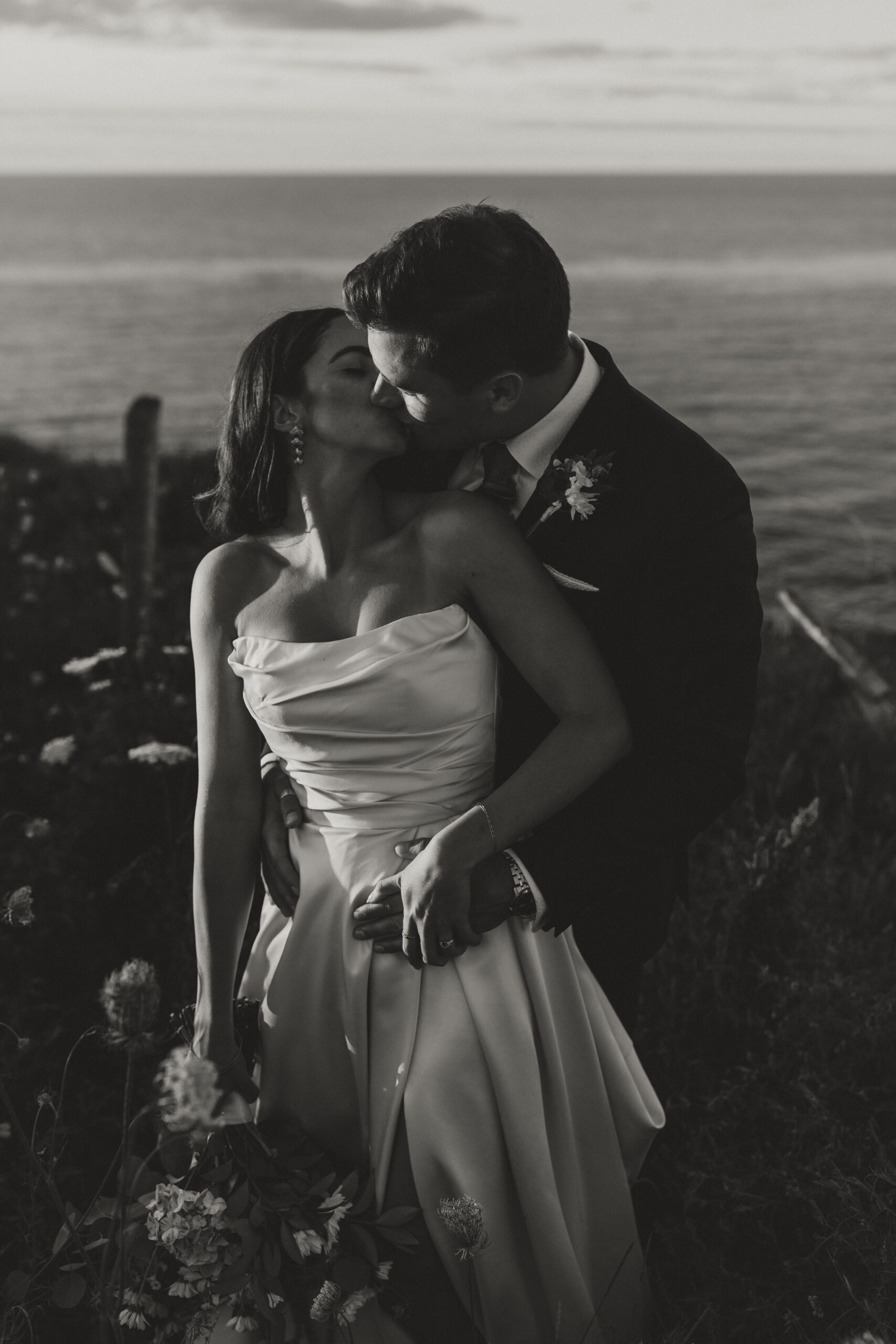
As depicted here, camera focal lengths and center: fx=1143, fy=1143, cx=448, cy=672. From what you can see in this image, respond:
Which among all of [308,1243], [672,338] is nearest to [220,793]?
[308,1243]

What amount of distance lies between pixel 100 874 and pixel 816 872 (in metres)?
3.00

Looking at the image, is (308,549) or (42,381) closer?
(308,549)

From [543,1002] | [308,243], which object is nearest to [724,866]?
[543,1002]

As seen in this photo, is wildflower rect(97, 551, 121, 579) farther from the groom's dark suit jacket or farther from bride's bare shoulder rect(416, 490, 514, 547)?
the groom's dark suit jacket

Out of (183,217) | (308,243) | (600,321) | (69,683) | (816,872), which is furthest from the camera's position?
(183,217)

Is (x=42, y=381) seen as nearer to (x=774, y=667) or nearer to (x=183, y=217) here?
(x=774, y=667)

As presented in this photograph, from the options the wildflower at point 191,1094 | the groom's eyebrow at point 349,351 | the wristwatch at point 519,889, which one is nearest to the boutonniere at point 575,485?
the groom's eyebrow at point 349,351

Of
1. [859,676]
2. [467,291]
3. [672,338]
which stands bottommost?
[672,338]

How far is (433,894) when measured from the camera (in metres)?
2.76

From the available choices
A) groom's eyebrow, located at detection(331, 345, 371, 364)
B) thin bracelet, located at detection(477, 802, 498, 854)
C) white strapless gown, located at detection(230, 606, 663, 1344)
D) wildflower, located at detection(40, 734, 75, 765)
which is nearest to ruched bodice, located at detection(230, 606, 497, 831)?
white strapless gown, located at detection(230, 606, 663, 1344)

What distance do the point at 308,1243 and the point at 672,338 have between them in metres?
50.4

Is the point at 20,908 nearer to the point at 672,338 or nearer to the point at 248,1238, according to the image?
the point at 248,1238

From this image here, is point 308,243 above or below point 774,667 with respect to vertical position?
below

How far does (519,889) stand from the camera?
9.44 feet
